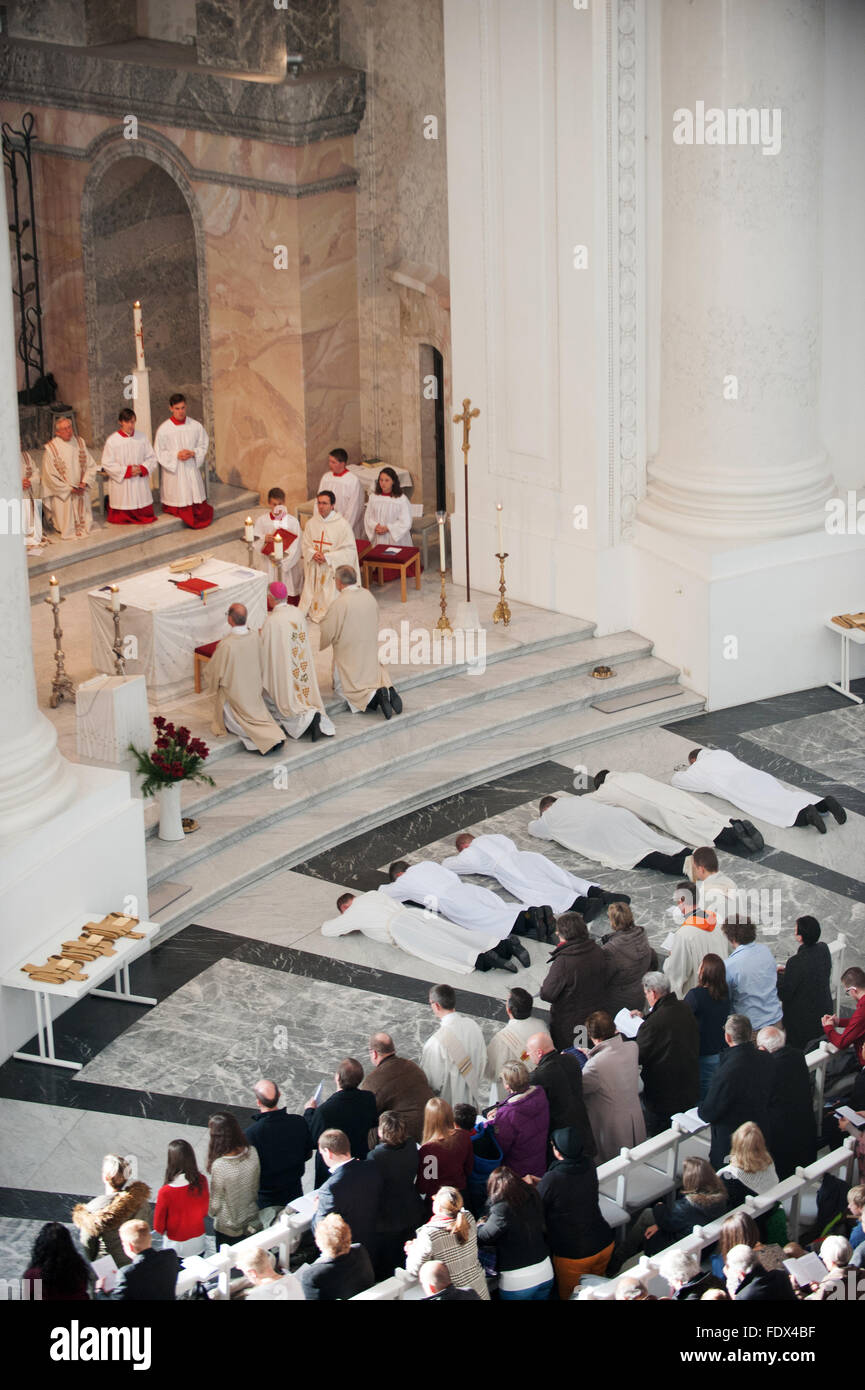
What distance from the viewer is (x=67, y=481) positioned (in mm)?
17578

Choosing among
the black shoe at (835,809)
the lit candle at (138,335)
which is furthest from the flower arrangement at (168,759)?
the lit candle at (138,335)

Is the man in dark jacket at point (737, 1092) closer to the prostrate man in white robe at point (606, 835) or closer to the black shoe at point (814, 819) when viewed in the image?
the prostrate man in white robe at point (606, 835)

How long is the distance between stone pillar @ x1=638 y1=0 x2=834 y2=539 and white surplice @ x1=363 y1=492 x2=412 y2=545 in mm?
2106

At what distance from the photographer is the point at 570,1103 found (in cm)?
927

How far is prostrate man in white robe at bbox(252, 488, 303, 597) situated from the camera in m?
16.4

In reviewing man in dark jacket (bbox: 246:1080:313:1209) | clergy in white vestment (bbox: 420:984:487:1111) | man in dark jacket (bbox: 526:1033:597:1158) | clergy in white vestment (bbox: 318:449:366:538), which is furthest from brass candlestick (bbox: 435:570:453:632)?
man in dark jacket (bbox: 246:1080:313:1209)

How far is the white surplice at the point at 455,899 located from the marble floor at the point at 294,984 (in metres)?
0.27

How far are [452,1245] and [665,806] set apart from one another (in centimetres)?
610

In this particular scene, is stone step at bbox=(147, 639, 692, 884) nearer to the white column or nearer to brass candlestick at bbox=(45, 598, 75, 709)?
the white column

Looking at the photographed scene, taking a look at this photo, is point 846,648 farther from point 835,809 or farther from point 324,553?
point 324,553

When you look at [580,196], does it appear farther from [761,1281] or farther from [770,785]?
[761,1281]

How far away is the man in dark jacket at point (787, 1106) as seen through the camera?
9.26 meters

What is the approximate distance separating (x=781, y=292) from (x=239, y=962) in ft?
22.7

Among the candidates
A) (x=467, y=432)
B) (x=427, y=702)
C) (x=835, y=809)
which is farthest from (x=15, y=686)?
(x=467, y=432)
